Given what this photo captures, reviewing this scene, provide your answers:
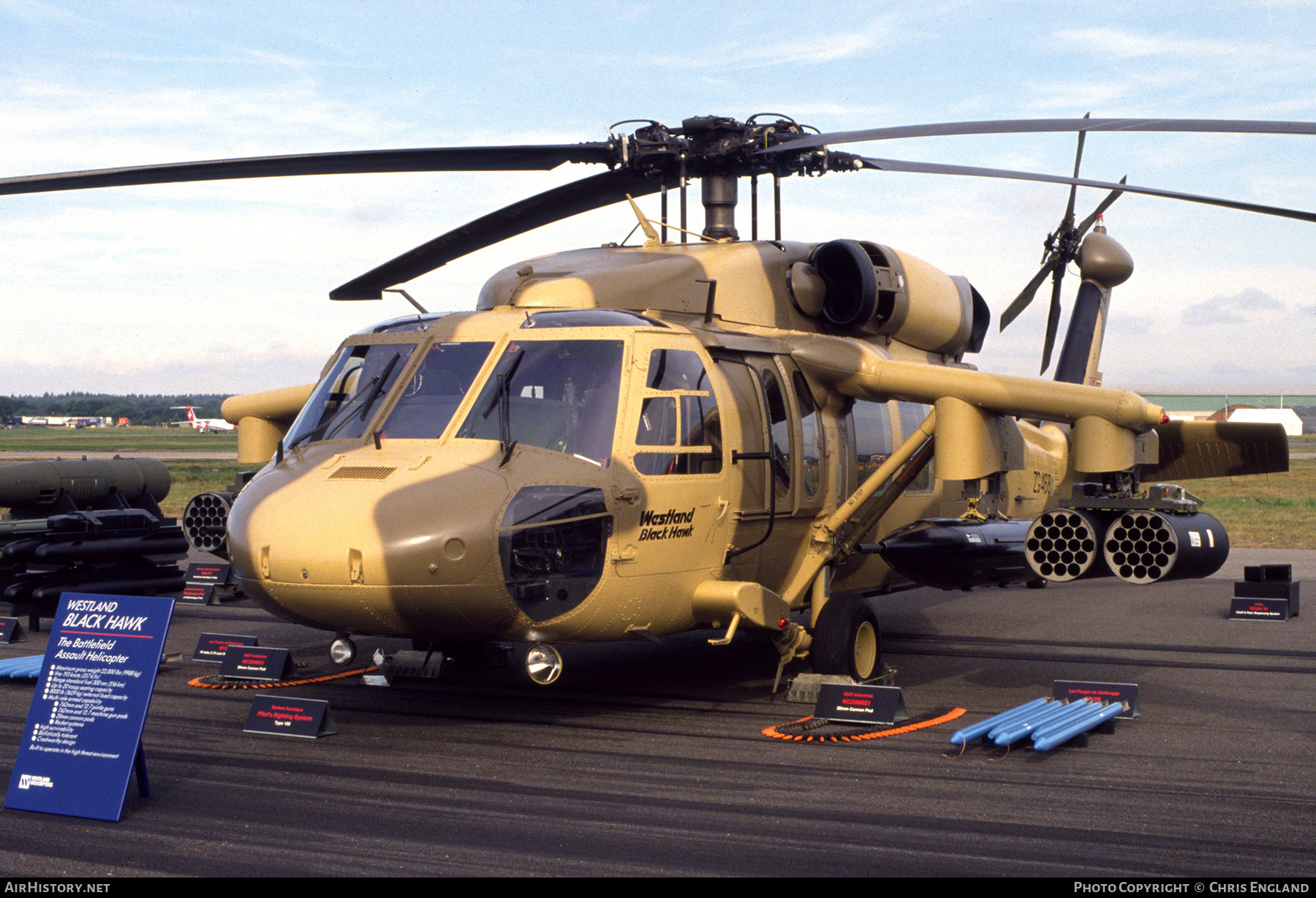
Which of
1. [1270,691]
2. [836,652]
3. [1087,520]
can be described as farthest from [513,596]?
[1270,691]

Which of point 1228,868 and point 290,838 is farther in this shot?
point 290,838

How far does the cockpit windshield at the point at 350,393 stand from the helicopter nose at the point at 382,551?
91 cm

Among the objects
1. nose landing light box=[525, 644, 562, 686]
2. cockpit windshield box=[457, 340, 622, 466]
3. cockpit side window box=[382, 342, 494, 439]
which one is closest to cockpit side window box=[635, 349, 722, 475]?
cockpit windshield box=[457, 340, 622, 466]

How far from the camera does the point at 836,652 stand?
31.4ft

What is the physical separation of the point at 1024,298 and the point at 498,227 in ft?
21.2

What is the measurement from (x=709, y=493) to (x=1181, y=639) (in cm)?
689

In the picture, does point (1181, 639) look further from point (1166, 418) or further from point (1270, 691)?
point (1166, 418)

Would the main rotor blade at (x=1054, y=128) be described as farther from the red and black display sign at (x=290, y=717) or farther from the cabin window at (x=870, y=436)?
the red and black display sign at (x=290, y=717)

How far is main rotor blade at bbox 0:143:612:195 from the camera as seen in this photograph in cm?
785

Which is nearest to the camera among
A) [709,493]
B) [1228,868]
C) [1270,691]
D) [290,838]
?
[1228,868]

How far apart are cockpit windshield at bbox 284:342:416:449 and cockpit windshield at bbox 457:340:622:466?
2.73 ft

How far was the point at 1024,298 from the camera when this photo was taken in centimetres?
1402

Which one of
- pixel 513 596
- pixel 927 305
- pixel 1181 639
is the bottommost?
pixel 1181 639

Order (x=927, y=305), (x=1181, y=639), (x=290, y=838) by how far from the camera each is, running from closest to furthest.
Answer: (x=290, y=838), (x=927, y=305), (x=1181, y=639)
